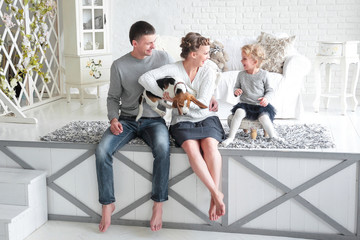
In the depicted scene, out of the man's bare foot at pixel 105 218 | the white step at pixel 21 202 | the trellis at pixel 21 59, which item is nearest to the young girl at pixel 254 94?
the man's bare foot at pixel 105 218

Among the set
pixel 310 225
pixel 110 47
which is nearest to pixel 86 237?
pixel 310 225

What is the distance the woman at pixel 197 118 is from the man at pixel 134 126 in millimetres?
123

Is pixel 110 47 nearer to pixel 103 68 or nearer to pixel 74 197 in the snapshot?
pixel 103 68

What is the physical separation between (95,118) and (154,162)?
5.81 feet

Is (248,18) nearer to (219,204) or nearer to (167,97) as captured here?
(167,97)

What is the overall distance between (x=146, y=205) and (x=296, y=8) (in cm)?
381

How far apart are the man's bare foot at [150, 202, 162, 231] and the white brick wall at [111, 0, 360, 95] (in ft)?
12.2

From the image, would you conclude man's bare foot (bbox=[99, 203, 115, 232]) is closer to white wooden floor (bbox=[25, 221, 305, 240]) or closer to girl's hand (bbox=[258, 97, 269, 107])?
white wooden floor (bbox=[25, 221, 305, 240])

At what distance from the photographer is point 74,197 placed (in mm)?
3094

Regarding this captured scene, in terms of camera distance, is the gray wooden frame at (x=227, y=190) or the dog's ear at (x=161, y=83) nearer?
the gray wooden frame at (x=227, y=190)

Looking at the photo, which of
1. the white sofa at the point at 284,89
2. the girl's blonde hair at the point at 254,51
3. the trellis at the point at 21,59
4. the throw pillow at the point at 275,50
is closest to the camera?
the girl's blonde hair at the point at 254,51

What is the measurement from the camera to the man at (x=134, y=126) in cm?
283

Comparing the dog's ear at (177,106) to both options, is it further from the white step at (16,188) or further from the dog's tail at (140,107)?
the white step at (16,188)

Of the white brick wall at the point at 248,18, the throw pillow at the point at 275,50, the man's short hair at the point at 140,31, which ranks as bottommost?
the throw pillow at the point at 275,50
